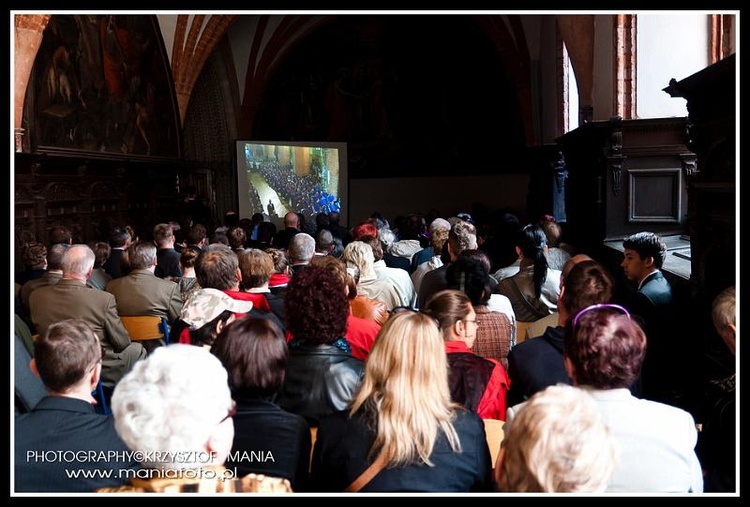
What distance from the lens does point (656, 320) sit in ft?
15.3

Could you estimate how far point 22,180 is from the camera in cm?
1066

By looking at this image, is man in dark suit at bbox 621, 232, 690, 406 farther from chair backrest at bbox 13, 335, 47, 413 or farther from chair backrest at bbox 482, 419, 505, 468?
chair backrest at bbox 13, 335, 47, 413

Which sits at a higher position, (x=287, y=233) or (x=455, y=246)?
(x=455, y=246)

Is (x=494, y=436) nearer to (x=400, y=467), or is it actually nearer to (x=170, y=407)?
(x=400, y=467)

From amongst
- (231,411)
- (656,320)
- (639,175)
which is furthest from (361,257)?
(639,175)

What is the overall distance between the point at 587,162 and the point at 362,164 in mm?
12513

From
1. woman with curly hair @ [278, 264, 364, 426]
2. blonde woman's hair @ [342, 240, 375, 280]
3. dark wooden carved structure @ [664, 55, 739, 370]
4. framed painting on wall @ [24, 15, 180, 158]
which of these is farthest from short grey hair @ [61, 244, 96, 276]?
framed painting on wall @ [24, 15, 180, 158]

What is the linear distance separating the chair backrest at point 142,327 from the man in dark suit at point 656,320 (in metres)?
3.09

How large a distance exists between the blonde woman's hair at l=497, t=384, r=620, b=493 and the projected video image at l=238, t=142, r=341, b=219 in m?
16.2

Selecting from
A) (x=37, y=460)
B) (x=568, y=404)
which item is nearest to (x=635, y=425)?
(x=568, y=404)

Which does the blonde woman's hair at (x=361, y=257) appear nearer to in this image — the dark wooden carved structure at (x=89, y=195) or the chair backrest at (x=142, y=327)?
the chair backrest at (x=142, y=327)

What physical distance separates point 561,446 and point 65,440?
5.22 feet

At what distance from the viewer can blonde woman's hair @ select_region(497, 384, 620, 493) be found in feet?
6.33

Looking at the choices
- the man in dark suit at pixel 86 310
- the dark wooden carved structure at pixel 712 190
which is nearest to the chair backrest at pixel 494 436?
the dark wooden carved structure at pixel 712 190
